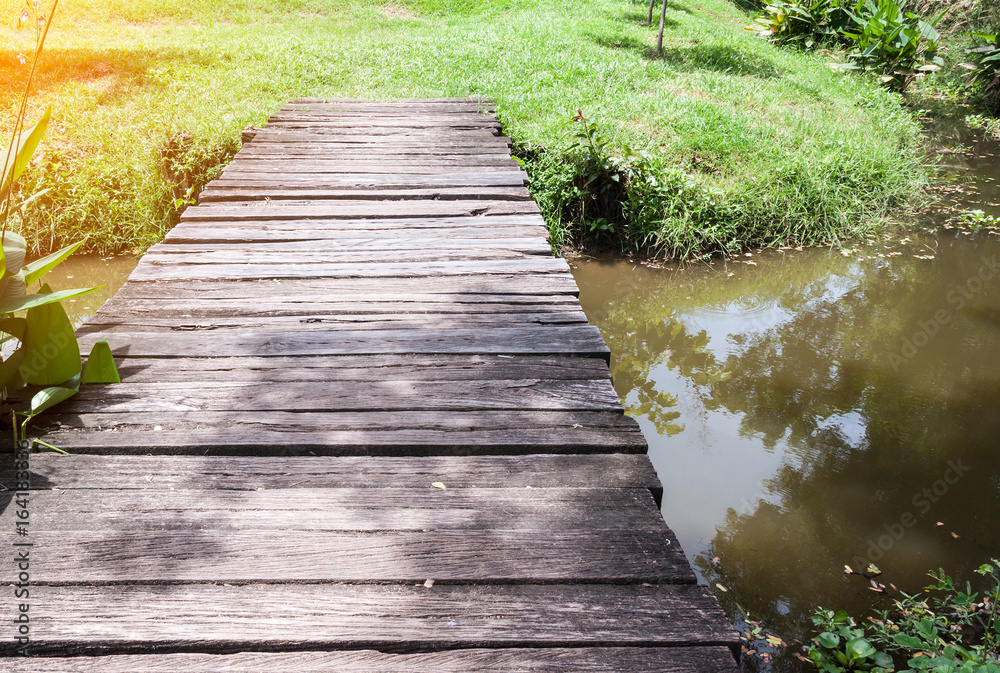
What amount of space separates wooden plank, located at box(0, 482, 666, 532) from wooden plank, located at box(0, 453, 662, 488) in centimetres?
3

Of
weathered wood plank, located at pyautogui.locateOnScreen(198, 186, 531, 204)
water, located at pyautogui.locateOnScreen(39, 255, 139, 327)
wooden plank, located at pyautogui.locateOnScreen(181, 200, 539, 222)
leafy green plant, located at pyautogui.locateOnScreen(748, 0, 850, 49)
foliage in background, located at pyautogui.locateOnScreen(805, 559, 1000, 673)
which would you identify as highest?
leafy green plant, located at pyautogui.locateOnScreen(748, 0, 850, 49)

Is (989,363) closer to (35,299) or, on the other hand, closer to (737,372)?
(737,372)

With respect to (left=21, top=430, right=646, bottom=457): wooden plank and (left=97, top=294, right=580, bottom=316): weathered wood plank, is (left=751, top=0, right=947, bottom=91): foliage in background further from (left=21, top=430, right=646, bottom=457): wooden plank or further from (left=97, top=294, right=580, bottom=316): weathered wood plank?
(left=21, top=430, right=646, bottom=457): wooden plank

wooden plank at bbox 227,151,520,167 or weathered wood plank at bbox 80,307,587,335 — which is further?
wooden plank at bbox 227,151,520,167

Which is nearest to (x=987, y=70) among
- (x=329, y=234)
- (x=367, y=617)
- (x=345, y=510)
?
(x=329, y=234)

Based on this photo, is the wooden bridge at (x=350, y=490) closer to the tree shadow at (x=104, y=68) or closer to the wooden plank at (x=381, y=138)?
the wooden plank at (x=381, y=138)

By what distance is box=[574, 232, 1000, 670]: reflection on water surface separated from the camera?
284 centimetres

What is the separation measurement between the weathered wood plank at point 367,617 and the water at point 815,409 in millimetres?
1249

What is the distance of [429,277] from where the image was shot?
3113 millimetres

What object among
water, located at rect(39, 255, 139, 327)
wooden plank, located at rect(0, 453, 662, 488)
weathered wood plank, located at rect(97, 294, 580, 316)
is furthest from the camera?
water, located at rect(39, 255, 139, 327)

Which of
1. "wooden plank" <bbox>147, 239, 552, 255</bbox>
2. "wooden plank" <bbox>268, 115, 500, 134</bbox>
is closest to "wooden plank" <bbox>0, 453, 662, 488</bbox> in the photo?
"wooden plank" <bbox>147, 239, 552, 255</bbox>

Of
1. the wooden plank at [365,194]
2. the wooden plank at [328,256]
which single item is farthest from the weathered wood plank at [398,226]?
the wooden plank at [365,194]

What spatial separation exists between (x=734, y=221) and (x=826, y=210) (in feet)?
3.35

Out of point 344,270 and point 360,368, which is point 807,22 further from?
point 360,368
